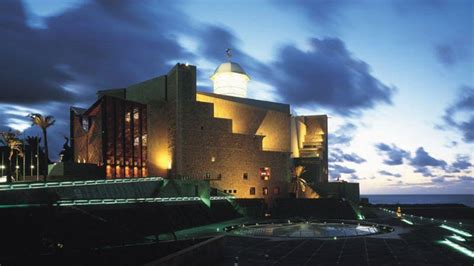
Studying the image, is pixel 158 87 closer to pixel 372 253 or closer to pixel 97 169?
pixel 97 169

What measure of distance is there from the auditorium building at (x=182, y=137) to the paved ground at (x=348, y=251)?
24513 mm

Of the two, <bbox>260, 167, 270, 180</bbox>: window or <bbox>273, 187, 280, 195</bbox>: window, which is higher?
<bbox>260, 167, 270, 180</bbox>: window

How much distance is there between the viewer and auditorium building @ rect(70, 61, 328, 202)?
5169 centimetres

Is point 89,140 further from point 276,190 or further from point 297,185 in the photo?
point 297,185

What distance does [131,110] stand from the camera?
2101 inches

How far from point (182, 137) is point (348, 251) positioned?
31001 millimetres

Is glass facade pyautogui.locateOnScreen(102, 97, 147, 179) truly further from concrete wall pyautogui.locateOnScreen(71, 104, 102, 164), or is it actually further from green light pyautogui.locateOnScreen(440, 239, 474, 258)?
green light pyautogui.locateOnScreen(440, 239, 474, 258)

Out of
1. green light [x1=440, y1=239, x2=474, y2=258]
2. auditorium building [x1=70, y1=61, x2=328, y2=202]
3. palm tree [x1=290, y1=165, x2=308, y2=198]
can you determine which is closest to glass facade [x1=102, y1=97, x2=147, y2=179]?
auditorium building [x1=70, y1=61, x2=328, y2=202]

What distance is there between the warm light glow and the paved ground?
42.1m

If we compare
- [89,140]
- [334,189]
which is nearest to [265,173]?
[334,189]

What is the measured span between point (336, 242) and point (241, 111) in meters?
35.7

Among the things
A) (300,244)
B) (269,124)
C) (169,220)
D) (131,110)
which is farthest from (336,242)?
(269,124)

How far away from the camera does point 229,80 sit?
69500mm

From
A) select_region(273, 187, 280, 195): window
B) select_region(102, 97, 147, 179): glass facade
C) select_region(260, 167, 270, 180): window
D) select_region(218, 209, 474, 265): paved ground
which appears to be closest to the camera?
select_region(218, 209, 474, 265): paved ground
